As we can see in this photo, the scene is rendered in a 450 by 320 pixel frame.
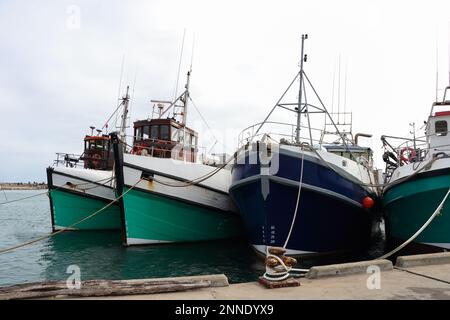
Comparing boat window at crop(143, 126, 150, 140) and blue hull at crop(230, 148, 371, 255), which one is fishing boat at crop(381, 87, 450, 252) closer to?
blue hull at crop(230, 148, 371, 255)

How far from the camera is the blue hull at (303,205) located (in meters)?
8.32

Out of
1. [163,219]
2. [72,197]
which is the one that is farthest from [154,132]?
[72,197]

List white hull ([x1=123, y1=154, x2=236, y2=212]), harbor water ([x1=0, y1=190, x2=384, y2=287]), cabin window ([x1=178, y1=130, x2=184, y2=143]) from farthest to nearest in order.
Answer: cabin window ([x1=178, y1=130, x2=184, y2=143]), white hull ([x1=123, y1=154, x2=236, y2=212]), harbor water ([x1=0, y1=190, x2=384, y2=287])

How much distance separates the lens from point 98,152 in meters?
16.9

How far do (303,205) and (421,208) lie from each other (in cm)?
285

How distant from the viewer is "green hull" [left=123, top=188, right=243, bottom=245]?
11680 mm

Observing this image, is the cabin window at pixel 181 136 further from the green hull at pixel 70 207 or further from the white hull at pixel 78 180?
the green hull at pixel 70 207

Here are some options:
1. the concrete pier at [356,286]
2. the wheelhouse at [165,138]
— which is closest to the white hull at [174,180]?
the wheelhouse at [165,138]

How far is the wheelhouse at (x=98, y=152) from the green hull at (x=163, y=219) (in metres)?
5.70

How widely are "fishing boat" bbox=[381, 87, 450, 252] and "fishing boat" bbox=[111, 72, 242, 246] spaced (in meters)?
5.23

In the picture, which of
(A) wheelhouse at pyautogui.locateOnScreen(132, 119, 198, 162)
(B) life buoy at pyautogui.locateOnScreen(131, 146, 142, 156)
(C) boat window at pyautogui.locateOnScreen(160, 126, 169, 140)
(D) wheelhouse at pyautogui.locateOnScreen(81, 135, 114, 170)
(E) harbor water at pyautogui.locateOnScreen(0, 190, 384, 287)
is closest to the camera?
(E) harbor water at pyautogui.locateOnScreen(0, 190, 384, 287)

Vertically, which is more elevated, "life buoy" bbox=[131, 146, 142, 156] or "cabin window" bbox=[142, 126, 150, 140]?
"cabin window" bbox=[142, 126, 150, 140]

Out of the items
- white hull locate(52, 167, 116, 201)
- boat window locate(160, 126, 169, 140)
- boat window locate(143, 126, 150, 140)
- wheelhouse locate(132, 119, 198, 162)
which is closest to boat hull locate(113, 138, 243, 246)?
wheelhouse locate(132, 119, 198, 162)

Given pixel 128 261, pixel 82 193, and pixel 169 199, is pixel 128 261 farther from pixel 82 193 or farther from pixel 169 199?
pixel 82 193
